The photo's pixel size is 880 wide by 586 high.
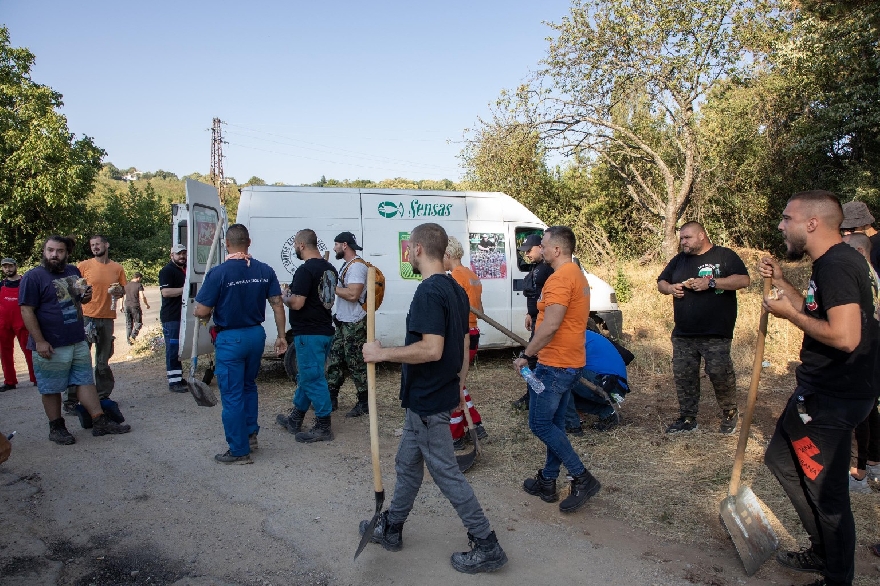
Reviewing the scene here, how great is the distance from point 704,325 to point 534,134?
12.5 metres

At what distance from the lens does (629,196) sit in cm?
2125

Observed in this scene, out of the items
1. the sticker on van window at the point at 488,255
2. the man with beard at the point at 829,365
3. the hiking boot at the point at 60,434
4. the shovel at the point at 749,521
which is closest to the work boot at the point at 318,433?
the hiking boot at the point at 60,434

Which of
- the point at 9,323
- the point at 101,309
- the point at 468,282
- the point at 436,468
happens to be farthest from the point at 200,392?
the point at 9,323

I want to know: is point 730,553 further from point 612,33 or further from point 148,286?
point 148,286

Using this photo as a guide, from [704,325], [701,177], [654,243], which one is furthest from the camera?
[654,243]

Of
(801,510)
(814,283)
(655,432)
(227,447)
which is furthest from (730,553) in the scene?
(227,447)

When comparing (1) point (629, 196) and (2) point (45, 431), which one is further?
(1) point (629, 196)

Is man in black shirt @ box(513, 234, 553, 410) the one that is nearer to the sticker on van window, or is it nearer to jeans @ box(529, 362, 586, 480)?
the sticker on van window

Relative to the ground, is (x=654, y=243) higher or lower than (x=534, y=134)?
lower

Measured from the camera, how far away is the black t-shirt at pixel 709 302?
5543 mm

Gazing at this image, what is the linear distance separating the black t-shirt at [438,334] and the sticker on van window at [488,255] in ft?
17.6

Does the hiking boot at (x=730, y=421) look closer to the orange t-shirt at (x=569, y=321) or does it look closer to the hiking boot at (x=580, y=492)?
the hiking boot at (x=580, y=492)

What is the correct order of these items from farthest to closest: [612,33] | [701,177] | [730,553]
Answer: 1. [701,177]
2. [612,33]
3. [730,553]

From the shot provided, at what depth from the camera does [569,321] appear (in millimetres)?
4207
